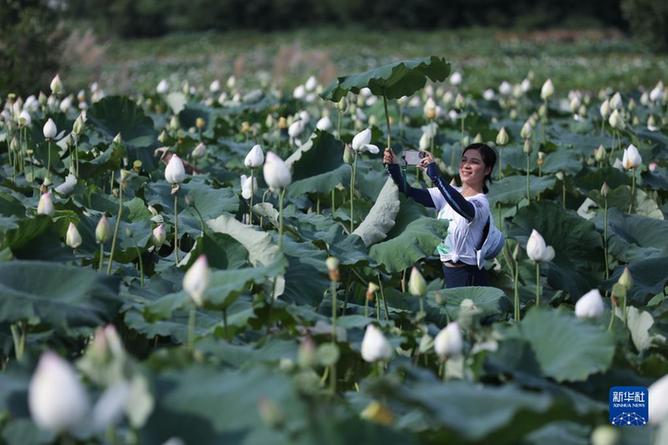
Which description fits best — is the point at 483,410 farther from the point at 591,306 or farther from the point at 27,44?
the point at 27,44

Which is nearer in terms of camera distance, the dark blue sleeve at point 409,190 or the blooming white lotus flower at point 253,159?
the blooming white lotus flower at point 253,159

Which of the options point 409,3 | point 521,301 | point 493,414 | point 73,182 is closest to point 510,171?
point 521,301

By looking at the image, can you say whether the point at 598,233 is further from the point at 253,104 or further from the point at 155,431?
the point at 253,104

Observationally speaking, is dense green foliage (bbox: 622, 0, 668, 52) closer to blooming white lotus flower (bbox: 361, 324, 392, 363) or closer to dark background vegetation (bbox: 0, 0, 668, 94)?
dark background vegetation (bbox: 0, 0, 668, 94)

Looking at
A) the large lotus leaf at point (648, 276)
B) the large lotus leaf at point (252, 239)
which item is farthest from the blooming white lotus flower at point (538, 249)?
the large lotus leaf at point (648, 276)

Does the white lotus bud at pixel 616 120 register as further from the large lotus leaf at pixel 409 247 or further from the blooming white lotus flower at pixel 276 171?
the blooming white lotus flower at pixel 276 171

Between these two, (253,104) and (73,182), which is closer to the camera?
(73,182)

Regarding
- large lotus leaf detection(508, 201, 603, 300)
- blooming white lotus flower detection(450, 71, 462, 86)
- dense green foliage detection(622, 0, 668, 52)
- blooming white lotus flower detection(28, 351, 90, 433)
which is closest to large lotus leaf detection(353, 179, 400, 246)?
large lotus leaf detection(508, 201, 603, 300)

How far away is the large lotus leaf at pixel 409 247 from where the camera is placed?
298 cm

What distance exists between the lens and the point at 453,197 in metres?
3.27

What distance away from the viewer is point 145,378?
55.5 inches

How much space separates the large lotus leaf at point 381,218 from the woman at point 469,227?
139 mm

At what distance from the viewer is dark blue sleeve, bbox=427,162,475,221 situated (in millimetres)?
3260

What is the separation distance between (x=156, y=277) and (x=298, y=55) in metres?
14.8
